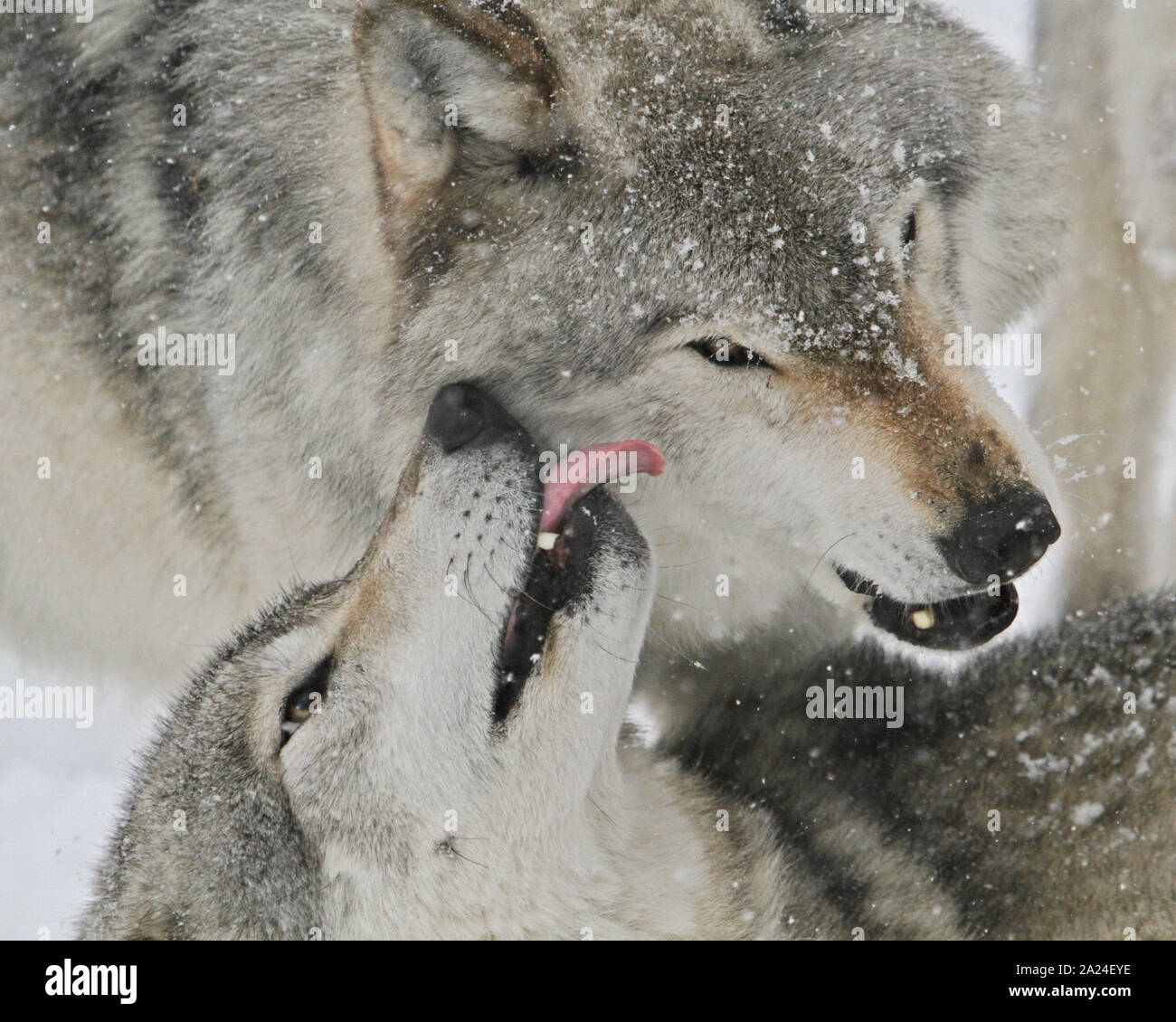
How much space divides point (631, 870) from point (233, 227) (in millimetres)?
1830

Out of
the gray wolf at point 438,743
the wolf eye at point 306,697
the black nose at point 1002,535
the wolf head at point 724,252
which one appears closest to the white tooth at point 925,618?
the wolf head at point 724,252

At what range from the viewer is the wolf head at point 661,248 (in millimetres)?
2326

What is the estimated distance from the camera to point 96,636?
4.02 metres

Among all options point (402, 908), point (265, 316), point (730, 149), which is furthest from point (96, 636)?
point (730, 149)

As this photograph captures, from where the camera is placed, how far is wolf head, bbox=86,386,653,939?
233 centimetres

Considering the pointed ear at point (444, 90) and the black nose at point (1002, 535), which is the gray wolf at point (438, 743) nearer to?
the pointed ear at point (444, 90)

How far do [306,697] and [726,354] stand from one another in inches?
46.2

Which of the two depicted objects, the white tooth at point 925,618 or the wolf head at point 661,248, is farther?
the white tooth at point 925,618

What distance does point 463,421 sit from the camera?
241 cm

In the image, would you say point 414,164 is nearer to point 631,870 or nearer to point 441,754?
point 441,754

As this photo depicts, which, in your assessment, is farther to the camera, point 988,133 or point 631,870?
point 988,133

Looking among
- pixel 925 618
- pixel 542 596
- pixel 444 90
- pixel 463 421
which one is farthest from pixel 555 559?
pixel 444 90

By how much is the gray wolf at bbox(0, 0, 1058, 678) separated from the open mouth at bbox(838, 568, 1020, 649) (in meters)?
0.01

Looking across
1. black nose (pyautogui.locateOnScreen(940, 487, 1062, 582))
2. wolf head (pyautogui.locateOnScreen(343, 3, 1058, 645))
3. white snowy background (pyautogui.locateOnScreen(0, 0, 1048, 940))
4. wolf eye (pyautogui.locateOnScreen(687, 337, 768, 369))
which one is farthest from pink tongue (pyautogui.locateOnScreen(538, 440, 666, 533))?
white snowy background (pyautogui.locateOnScreen(0, 0, 1048, 940))
